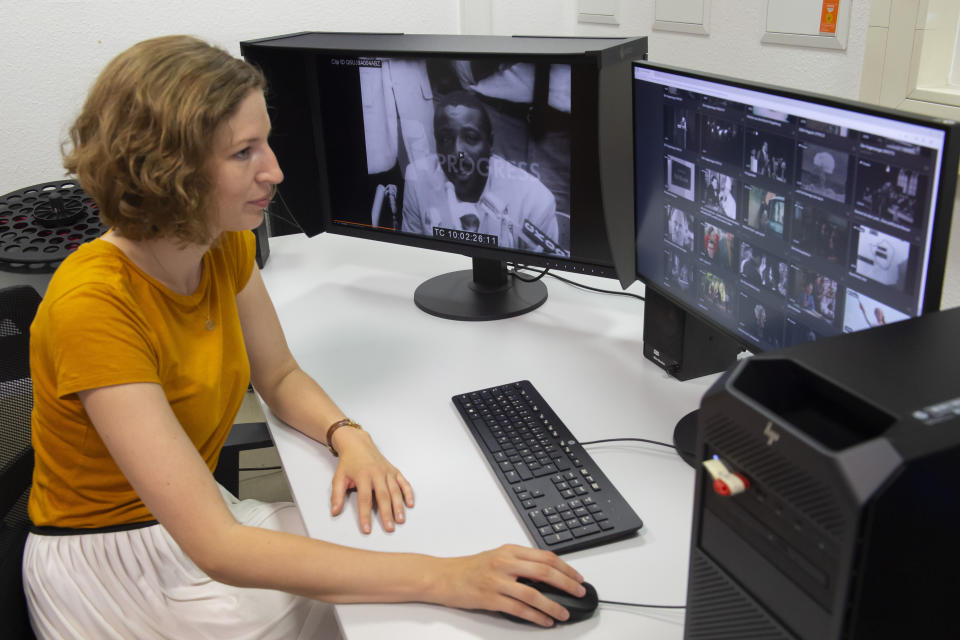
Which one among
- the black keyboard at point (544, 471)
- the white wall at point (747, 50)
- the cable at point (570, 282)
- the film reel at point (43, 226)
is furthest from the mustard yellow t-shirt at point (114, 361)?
the white wall at point (747, 50)

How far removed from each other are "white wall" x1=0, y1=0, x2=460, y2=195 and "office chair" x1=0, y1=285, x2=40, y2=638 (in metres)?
1.02

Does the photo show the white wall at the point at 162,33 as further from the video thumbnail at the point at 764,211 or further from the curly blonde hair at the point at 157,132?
the curly blonde hair at the point at 157,132

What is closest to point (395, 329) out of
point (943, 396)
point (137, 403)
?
point (137, 403)

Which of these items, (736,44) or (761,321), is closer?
(761,321)

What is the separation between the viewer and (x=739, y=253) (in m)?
0.98

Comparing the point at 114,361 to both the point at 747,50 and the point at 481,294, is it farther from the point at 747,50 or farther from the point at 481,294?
the point at 747,50

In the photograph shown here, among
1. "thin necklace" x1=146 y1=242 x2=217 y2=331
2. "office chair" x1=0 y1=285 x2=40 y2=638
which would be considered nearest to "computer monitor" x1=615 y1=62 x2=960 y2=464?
"thin necklace" x1=146 y1=242 x2=217 y2=331

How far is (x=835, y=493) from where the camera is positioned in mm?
481

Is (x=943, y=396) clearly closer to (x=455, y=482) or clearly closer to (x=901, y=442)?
(x=901, y=442)

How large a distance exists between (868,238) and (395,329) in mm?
850

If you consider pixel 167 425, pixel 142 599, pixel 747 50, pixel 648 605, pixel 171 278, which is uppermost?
pixel 747 50

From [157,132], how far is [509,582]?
25.0 inches

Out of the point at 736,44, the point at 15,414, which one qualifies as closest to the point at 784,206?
the point at 15,414

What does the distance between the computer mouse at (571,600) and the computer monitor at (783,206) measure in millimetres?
379
